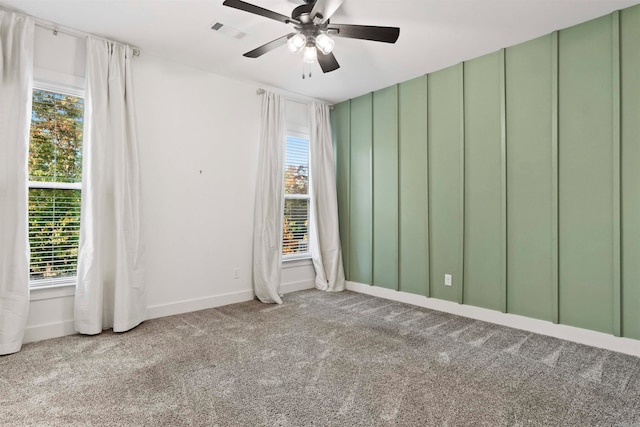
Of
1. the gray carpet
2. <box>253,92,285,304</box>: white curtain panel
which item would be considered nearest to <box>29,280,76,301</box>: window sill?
the gray carpet

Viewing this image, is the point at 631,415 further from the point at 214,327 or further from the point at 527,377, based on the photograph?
the point at 214,327

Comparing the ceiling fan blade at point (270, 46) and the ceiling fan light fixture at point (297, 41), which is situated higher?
the ceiling fan blade at point (270, 46)

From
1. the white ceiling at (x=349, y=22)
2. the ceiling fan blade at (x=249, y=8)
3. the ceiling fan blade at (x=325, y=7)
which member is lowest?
the ceiling fan blade at (x=249, y=8)

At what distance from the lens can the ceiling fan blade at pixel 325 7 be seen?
222cm

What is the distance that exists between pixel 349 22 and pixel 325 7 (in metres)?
0.72

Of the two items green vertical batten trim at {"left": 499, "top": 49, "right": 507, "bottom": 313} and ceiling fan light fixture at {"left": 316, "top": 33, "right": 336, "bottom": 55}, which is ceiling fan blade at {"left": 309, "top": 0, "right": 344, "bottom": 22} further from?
green vertical batten trim at {"left": 499, "top": 49, "right": 507, "bottom": 313}

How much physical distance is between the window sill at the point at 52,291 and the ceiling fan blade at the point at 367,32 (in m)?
3.06

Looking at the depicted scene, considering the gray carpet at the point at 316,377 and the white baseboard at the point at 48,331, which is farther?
the white baseboard at the point at 48,331

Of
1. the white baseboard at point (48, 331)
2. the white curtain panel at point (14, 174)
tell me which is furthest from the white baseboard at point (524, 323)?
the white curtain panel at point (14, 174)

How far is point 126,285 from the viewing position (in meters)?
3.17

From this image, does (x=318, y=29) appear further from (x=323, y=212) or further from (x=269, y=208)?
(x=323, y=212)

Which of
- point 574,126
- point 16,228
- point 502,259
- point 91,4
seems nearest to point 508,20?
point 574,126

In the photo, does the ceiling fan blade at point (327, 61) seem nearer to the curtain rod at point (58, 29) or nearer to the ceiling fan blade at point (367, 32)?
the ceiling fan blade at point (367, 32)

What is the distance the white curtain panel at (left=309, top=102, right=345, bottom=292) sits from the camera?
4.87 meters
